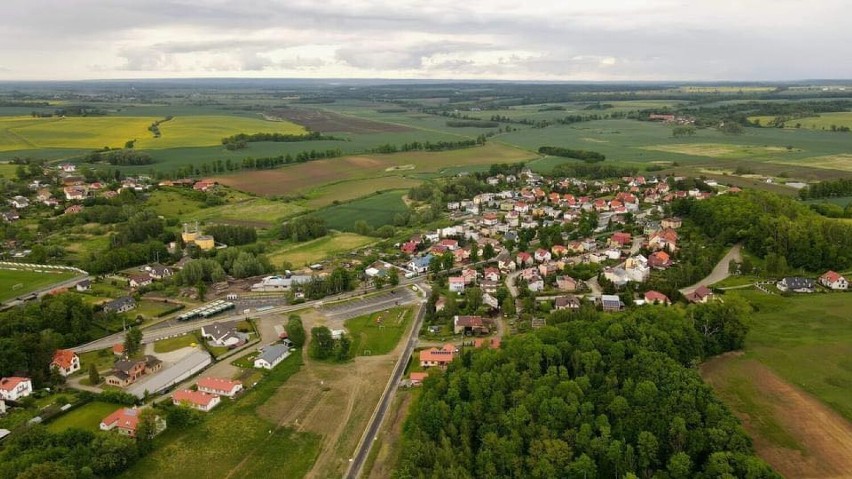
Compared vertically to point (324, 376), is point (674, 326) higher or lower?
higher

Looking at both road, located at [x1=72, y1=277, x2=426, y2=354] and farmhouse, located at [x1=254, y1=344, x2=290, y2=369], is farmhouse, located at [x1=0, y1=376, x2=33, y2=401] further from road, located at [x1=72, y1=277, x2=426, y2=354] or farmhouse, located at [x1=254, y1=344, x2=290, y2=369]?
farmhouse, located at [x1=254, y1=344, x2=290, y2=369]

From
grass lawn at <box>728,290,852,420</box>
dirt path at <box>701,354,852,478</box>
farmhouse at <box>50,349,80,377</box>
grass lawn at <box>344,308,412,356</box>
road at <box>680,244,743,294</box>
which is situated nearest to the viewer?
dirt path at <box>701,354,852,478</box>

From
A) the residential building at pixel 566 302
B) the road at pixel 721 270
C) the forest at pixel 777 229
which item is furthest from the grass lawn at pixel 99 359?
the forest at pixel 777 229

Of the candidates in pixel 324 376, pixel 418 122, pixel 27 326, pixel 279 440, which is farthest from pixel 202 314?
pixel 418 122

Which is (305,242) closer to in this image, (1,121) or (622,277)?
(622,277)

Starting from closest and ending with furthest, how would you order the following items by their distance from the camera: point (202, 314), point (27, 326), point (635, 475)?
point (635, 475), point (27, 326), point (202, 314)

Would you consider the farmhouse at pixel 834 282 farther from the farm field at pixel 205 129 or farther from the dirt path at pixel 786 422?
the farm field at pixel 205 129

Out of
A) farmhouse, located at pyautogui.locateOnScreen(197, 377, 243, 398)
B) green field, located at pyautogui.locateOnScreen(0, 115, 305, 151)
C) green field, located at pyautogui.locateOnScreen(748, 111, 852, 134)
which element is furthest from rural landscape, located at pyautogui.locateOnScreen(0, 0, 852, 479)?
green field, located at pyautogui.locateOnScreen(748, 111, 852, 134)

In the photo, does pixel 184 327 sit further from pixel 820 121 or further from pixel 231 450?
pixel 820 121

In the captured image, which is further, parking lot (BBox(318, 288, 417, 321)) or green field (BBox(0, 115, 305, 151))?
green field (BBox(0, 115, 305, 151))
